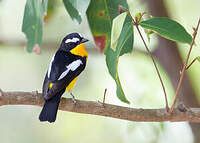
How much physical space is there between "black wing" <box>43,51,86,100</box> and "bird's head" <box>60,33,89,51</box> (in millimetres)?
327

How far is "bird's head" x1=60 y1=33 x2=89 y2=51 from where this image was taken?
4.09 meters

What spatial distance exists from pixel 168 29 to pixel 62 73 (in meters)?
1.32

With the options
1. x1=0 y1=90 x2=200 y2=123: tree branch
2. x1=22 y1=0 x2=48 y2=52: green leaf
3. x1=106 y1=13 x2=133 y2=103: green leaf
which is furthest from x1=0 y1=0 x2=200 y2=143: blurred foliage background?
x1=106 y1=13 x2=133 y2=103: green leaf

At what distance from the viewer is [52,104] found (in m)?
3.10

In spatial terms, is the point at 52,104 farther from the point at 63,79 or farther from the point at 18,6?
the point at 18,6

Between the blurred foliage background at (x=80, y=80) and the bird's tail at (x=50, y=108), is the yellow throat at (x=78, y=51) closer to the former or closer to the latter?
the blurred foliage background at (x=80, y=80)

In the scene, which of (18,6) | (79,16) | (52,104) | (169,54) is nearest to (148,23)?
(79,16)

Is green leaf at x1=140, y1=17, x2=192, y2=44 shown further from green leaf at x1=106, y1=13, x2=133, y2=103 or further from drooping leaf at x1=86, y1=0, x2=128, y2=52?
drooping leaf at x1=86, y1=0, x2=128, y2=52

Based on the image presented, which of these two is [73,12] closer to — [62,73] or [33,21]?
[33,21]

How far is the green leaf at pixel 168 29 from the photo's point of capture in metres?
2.38

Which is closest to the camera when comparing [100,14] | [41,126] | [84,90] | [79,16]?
[79,16]

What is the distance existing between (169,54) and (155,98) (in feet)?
1.99

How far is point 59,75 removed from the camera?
11.3 ft

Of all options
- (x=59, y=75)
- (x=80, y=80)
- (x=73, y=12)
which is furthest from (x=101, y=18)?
(x=80, y=80)
